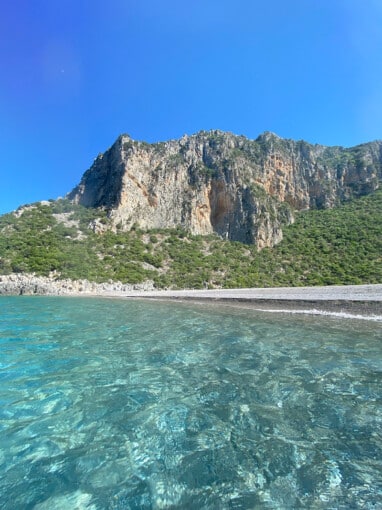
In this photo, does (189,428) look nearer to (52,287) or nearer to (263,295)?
(263,295)

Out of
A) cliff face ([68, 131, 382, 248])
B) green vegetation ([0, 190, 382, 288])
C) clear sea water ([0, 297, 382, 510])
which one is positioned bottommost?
clear sea water ([0, 297, 382, 510])

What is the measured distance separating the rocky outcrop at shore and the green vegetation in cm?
193

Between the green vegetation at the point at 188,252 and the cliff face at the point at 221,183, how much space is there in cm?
378

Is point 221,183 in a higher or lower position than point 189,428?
higher

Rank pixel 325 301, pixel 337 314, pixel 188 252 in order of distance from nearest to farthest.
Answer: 1. pixel 337 314
2. pixel 325 301
3. pixel 188 252

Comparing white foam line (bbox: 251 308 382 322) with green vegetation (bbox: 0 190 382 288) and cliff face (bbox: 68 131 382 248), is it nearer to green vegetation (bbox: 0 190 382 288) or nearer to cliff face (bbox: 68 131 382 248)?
green vegetation (bbox: 0 190 382 288)

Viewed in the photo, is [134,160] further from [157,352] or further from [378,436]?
[378,436]

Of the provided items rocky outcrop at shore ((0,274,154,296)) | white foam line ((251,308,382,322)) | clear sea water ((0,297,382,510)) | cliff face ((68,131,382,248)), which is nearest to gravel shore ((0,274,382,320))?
rocky outcrop at shore ((0,274,154,296))

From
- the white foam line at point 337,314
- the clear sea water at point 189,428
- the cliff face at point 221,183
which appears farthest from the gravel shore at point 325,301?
the cliff face at point 221,183

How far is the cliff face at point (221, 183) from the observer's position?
55938mm

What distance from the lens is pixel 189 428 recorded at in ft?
12.1

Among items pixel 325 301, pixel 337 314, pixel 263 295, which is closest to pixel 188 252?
pixel 263 295

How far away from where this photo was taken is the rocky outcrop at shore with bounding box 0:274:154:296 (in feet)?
99.3

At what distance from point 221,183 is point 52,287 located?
39650 mm
